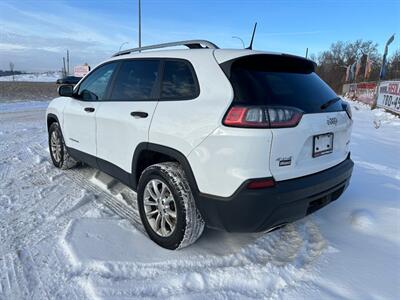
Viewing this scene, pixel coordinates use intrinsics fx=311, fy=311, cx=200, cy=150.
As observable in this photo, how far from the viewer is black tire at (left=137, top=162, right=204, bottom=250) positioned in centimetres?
253

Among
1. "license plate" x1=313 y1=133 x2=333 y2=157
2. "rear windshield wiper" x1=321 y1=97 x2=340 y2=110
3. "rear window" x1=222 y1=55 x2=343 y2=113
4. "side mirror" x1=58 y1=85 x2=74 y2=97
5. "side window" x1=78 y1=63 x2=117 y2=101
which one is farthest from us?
"side mirror" x1=58 y1=85 x2=74 y2=97

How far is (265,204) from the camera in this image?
87.2 inches

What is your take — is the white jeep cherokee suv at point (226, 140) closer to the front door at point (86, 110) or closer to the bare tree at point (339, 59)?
the front door at point (86, 110)

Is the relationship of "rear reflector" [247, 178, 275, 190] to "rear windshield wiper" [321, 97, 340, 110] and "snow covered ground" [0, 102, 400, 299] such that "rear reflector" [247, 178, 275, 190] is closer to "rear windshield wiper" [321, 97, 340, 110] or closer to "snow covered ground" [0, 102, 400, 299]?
"snow covered ground" [0, 102, 400, 299]

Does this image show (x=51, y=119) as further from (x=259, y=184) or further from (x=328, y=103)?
(x=328, y=103)

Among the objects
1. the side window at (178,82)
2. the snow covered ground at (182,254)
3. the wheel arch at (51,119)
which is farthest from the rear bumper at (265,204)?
the wheel arch at (51,119)

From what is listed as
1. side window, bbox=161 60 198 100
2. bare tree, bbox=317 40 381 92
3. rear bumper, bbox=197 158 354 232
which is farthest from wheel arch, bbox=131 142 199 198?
bare tree, bbox=317 40 381 92

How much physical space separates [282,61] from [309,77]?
15.0 inches

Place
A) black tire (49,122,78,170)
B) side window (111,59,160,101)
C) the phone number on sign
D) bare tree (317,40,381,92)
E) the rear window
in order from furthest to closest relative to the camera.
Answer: bare tree (317,40,381,92), the phone number on sign, black tire (49,122,78,170), side window (111,59,160,101), the rear window

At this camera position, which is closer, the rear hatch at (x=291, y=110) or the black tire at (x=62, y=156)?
the rear hatch at (x=291, y=110)

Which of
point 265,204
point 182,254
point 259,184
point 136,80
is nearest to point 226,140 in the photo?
point 259,184

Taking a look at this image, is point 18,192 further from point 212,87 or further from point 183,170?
point 212,87

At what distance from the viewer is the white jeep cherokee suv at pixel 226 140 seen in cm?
220

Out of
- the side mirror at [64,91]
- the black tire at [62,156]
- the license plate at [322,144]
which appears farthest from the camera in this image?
the black tire at [62,156]
